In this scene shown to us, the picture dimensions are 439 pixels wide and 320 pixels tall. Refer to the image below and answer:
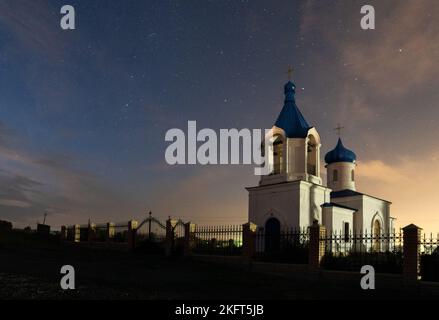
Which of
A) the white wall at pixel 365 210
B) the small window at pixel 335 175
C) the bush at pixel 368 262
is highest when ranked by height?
the small window at pixel 335 175

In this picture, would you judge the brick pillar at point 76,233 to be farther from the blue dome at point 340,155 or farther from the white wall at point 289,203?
the blue dome at point 340,155

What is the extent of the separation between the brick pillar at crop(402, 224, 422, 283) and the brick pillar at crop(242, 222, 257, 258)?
20.5 feet

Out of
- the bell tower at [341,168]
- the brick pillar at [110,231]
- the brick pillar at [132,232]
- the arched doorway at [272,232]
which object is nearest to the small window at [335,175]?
the bell tower at [341,168]

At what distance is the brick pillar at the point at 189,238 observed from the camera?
2023 cm

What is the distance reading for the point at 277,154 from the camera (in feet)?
78.8

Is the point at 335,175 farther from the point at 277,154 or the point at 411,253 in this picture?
the point at 411,253

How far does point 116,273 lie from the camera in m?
12.8

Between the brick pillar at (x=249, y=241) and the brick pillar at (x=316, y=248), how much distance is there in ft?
9.25

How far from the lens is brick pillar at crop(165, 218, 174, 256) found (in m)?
21.7

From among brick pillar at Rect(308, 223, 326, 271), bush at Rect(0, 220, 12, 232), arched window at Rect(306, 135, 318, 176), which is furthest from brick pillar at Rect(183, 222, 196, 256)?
bush at Rect(0, 220, 12, 232)

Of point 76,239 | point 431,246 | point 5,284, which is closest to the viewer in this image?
point 5,284
